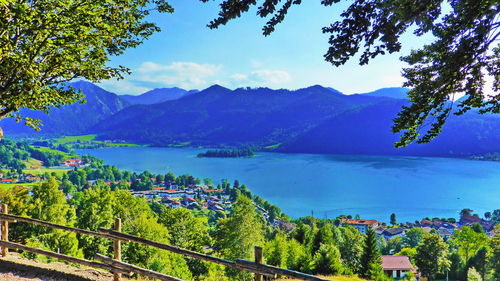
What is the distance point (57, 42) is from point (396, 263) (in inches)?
1469

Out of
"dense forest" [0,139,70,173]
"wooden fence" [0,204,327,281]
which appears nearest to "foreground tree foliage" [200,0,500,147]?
"wooden fence" [0,204,327,281]

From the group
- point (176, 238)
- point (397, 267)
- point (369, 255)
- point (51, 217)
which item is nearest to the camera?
point (51, 217)

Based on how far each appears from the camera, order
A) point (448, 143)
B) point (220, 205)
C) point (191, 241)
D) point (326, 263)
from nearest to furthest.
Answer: point (326, 263), point (191, 241), point (220, 205), point (448, 143)

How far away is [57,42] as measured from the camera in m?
5.54

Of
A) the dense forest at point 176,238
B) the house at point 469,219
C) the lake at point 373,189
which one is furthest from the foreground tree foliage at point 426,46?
the house at point 469,219

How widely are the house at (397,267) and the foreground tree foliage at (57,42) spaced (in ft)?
109

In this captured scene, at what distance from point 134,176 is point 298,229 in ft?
252

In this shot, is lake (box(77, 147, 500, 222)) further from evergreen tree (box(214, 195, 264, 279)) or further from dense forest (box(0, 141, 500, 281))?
evergreen tree (box(214, 195, 264, 279))

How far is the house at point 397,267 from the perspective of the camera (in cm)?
3250

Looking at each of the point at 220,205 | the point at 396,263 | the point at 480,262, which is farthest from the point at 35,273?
the point at 220,205

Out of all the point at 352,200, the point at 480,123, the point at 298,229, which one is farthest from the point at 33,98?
the point at 480,123

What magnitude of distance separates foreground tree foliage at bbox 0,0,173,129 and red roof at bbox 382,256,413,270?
33813mm

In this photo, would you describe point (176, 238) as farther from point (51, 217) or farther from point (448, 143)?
point (448, 143)

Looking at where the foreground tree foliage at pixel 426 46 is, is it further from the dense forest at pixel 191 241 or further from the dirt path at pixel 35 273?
the dense forest at pixel 191 241
